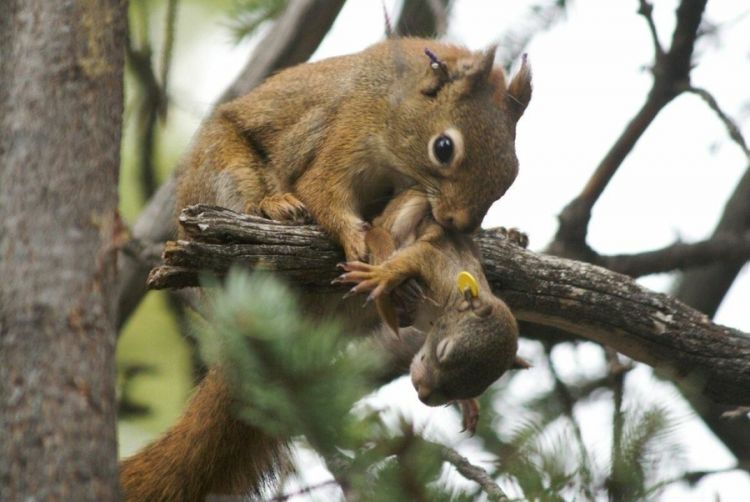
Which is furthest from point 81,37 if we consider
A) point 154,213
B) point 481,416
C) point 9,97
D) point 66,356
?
point 154,213

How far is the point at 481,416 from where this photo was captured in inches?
74.6

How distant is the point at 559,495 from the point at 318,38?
381cm

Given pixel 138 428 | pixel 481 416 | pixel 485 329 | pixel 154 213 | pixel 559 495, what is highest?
pixel 559 495

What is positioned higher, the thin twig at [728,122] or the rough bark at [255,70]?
the thin twig at [728,122]

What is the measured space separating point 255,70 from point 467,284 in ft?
7.81

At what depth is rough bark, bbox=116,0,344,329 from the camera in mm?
4828

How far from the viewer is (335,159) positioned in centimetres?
364

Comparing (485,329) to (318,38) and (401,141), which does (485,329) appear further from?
(318,38)

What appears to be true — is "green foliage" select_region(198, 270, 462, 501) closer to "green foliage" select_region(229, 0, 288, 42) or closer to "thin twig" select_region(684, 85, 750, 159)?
"thin twig" select_region(684, 85, 750, 159)

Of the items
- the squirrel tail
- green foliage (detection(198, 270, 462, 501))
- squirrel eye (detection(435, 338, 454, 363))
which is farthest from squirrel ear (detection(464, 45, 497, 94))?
green foliage (detection(198, 270, 462, 501))

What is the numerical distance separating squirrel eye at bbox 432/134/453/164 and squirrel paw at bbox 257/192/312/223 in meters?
0.45

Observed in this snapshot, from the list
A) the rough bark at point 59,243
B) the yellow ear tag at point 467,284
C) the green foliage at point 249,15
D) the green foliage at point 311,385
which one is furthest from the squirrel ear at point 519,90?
the green foliage at point 311,385

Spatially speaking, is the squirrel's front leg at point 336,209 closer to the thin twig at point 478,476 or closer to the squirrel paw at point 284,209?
the squirrel paw at point 284,209

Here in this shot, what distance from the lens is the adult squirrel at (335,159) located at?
3373mm
